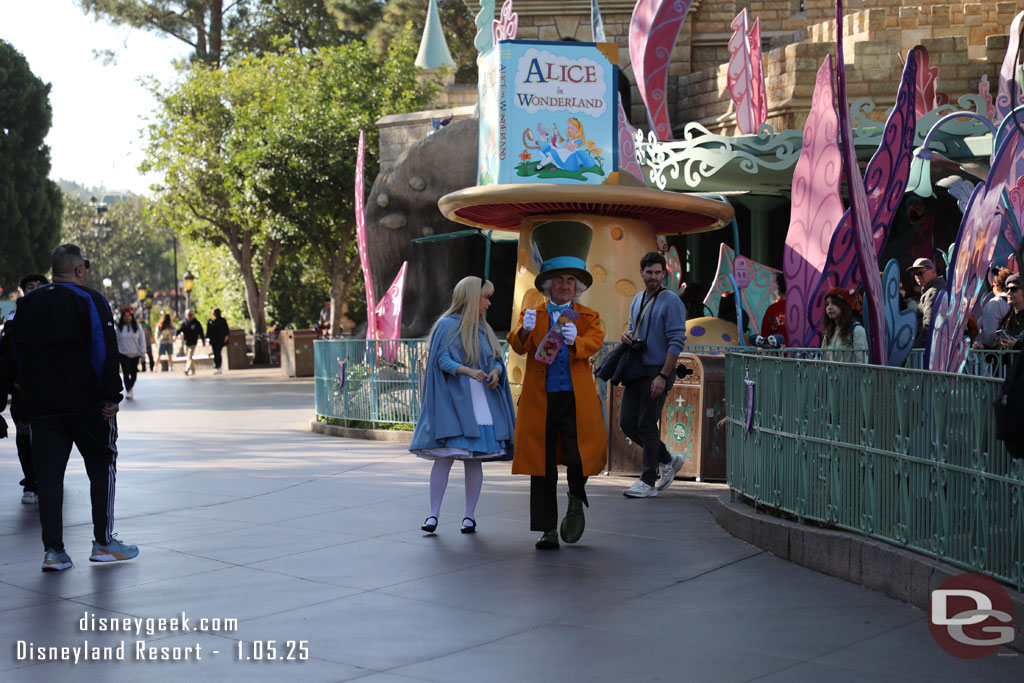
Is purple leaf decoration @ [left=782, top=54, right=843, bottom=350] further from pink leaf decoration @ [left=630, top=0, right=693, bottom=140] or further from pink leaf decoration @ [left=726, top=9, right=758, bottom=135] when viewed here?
pink leaf decoration @ [left=726, top=9, right=758, bottom=135]

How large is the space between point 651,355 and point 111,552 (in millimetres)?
3903

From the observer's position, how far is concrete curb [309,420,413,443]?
44.1ft

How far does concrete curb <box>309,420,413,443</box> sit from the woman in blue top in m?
5.72

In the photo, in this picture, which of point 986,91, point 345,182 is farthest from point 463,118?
point 986,91

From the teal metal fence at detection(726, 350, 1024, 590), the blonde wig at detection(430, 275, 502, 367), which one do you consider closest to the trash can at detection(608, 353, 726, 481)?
the teal metal fence at detection(726, 350, 1024, 590)

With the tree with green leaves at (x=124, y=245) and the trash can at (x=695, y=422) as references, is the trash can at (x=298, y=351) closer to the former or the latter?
the trash can at (x=695, y=422)

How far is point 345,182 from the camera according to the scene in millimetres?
29203

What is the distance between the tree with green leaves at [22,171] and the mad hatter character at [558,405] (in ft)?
118

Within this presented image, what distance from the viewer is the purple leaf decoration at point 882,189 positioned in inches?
351

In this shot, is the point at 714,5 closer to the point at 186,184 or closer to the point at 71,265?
the point at 186,184

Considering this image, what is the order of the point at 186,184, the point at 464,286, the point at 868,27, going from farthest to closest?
the point at 186,184 < the point at 868,27 < the point at 464,286

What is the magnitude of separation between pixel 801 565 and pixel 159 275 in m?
91.9

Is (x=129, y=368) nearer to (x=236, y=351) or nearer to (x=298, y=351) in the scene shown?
(x=298, y=351)

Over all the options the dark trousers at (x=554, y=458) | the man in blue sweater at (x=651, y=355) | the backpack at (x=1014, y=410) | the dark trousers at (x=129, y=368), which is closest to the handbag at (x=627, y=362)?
the man in blue sweater at (x=651, y=355)
